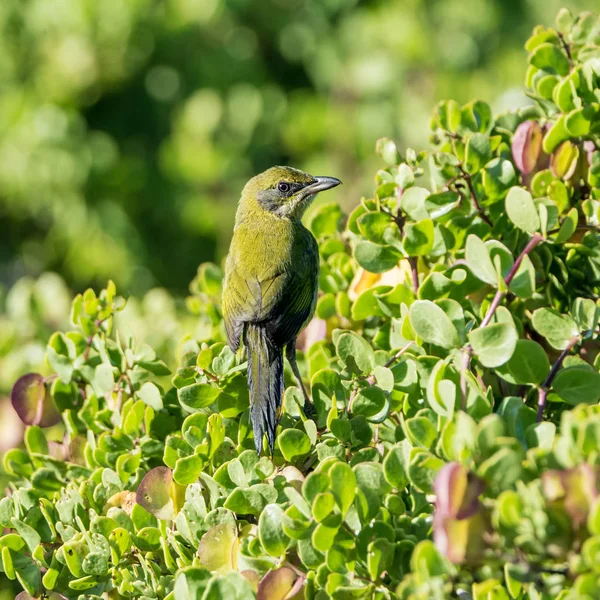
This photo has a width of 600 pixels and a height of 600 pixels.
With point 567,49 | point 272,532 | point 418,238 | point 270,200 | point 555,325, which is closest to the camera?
point 272,532

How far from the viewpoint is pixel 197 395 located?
71.7 inches

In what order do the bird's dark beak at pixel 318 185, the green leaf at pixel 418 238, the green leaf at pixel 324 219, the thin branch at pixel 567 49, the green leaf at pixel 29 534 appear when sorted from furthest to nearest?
the bird's dark beak at pixel 318 185, the green leaf at pixel 324 219, the thin branch at pixel 567 49, the green leaf at pixel 418 238, the green leaf at pixel 29 534

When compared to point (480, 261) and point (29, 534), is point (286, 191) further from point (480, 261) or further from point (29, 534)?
point (29, 534)

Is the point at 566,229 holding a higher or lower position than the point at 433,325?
higher

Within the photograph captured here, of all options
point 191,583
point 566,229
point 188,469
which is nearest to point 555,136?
point 566,229

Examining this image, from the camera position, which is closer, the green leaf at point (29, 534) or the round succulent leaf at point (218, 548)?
the round succulent leaf at point (218, 548)

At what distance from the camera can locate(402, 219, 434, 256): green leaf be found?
1.90 metres

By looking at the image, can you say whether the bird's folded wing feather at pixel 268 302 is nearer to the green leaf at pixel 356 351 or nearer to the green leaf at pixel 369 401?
the green leaf at pixel 356 351

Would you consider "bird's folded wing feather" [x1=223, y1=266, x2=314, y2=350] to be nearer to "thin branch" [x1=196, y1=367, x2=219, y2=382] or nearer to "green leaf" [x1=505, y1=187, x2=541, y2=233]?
"thin branch" [x1=196, y1=367, x2=219, y2=382]

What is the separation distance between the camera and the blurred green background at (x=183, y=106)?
621cm

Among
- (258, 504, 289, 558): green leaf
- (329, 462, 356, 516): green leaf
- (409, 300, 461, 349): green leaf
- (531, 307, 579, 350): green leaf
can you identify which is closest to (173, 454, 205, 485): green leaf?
(258, 504, 289, 558): green leaf

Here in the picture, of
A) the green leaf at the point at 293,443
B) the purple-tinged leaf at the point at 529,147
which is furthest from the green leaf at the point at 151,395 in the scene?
the purple-tinged leaf at the point at 529,147

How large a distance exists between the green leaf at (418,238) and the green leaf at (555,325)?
0.32 metres

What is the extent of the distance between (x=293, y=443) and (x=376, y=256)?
52 centimetres
